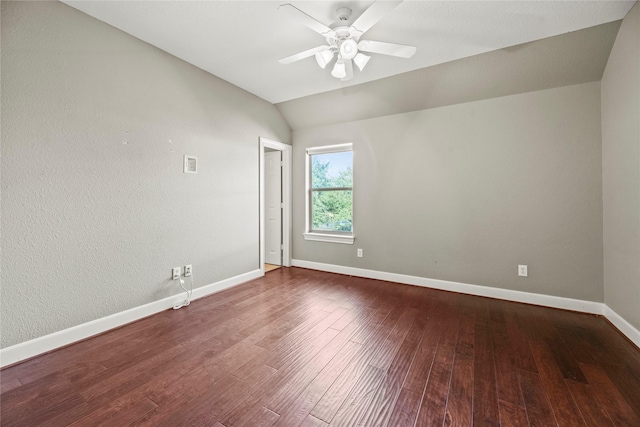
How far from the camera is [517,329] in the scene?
2.39m

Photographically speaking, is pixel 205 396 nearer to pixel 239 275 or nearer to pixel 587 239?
pixel 239 275

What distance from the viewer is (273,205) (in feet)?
15.6

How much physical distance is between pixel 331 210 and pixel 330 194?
0.27m

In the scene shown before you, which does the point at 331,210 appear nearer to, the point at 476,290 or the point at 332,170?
the point at 332,170

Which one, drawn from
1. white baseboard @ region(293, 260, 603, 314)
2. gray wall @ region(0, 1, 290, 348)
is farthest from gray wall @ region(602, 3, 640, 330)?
gray wall @ region(0, 1, 290, 348)

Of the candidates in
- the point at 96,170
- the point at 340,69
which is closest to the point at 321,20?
the point at 340,69

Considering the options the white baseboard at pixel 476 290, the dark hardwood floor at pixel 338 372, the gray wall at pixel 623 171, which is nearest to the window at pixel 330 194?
the white baseboard at pixel 476 290

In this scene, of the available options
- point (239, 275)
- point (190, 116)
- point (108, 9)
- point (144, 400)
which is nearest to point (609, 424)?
point (144, 400)

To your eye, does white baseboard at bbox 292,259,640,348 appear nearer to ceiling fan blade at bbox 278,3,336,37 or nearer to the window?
the window

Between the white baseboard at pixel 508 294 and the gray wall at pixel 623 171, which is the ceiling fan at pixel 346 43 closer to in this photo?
the gray wall at pixel 623 171

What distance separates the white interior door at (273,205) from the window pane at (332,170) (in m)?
0.62

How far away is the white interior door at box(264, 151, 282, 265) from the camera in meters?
4.64

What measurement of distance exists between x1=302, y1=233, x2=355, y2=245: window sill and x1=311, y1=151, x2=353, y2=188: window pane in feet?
2.72

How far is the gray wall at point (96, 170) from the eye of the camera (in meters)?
1.89
